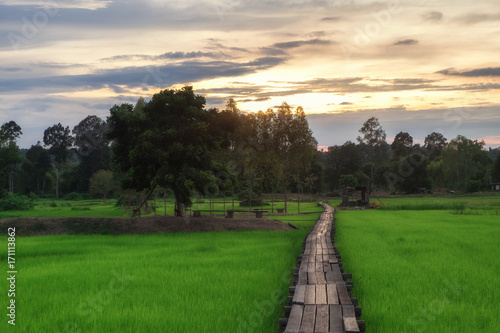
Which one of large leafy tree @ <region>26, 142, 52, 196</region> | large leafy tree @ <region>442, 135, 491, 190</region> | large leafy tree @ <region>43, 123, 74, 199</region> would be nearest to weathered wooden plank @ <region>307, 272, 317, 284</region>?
large leafy tree @ <region>442, 135, 491, 190</region>

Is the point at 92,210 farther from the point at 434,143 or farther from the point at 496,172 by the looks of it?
the point at 434,143

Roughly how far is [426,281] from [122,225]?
1836 cm

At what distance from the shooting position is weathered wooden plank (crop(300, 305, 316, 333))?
6910 millimetres

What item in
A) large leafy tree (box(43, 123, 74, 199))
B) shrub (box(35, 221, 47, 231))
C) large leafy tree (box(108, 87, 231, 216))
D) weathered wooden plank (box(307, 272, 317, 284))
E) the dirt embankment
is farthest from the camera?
large leafy tree (box(43, 123, 74, 199))

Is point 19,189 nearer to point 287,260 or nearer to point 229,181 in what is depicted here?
point 229,181

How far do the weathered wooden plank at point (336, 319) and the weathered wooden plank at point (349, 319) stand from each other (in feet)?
0.27

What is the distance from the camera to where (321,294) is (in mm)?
8852

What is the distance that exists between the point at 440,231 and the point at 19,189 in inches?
3780

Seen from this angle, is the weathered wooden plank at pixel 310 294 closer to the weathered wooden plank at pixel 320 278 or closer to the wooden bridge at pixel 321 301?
the wooden bridge at pixel 321 301

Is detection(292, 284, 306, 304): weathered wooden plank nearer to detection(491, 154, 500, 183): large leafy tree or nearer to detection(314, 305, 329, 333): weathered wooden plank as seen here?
detection(314, 305, 329, 333): weathered wooden plank

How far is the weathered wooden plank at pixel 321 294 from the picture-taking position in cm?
838

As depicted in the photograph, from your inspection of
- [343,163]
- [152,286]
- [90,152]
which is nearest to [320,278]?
[152,286]

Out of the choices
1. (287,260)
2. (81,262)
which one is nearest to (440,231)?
(287,260)

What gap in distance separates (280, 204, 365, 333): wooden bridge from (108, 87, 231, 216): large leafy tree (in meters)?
14.5
